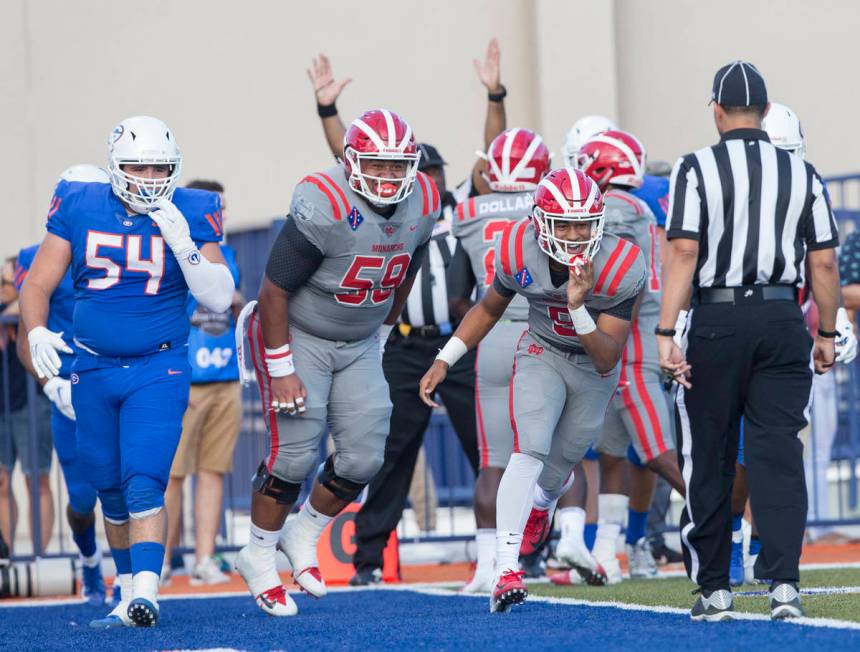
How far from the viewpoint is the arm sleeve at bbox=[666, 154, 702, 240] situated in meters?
5.50

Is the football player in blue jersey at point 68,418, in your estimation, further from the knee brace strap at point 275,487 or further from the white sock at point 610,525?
the white sock at point 610,525

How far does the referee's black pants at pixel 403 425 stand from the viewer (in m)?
8.59

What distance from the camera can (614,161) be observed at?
7730mm

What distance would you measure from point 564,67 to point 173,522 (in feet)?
20.7

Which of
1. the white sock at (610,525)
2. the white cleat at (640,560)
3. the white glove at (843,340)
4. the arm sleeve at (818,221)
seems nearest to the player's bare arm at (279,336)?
the white sock at (610,525)

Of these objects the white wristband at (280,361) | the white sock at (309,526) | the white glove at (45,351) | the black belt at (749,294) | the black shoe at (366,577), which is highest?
the black belt at (749,294)

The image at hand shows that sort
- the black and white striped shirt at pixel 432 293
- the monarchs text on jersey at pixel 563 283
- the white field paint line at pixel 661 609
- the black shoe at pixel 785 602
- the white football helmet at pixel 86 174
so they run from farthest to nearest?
the black and white striped shirt at pixel 432 293
the white football helmet at pixel 86 174
the monarchs text on jersey at pixel 563 283
the black shoe at pixel 785 602
the white field paint line at pixel 661 609

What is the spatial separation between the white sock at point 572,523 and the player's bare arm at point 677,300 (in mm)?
2110

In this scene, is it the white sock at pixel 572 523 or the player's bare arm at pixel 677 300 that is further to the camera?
the white sock at pixel 572 523

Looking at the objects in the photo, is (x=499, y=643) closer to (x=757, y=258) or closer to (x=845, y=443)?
(x=757, y=258)

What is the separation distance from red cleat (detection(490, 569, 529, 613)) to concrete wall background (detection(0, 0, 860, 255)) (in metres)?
7.97

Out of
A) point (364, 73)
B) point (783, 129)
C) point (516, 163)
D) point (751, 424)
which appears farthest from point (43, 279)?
point (364, 73)

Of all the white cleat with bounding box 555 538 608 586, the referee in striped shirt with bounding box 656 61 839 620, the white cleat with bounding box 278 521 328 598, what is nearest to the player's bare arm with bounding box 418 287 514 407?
the white cleat with bounding box 278 521 328 598

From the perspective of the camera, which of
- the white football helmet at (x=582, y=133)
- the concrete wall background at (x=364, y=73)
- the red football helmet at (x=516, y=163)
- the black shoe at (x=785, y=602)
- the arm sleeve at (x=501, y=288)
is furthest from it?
the concrete wall background at (x=364, y=73)
